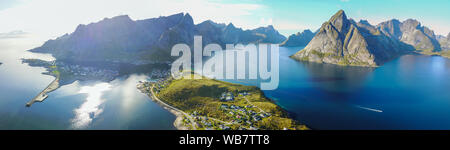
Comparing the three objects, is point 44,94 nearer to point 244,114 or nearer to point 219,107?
point 219,107

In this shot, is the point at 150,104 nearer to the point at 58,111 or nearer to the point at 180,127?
the point at 180,127

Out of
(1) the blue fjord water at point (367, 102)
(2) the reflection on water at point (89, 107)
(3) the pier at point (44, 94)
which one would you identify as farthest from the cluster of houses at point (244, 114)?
(3) the pier at point (44, 94)

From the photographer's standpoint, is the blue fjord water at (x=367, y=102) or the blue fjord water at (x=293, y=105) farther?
the blue fjord water at (x=293, y=105)

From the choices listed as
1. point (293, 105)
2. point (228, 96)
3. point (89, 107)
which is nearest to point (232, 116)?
point (228, 96)

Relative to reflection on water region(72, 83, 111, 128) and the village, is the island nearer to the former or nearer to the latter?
the village

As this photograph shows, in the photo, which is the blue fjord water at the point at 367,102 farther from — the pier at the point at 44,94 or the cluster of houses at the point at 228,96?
the pier at the point at 44,94

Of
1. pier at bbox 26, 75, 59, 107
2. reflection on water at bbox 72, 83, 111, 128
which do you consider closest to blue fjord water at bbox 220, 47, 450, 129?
reflection on water at bbox 72, 83, 111, 128

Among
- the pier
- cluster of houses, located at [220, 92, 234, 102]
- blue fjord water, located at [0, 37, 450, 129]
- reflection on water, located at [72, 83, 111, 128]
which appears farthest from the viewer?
the pier

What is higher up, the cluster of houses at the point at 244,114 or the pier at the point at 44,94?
the pier at the point at 44,94
